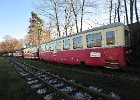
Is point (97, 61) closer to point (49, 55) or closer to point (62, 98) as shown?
point (62, 98)

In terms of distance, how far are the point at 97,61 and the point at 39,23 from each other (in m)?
73.2

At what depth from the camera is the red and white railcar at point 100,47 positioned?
13.9 m

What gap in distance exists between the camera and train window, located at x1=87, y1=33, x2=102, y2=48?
50.7 feet

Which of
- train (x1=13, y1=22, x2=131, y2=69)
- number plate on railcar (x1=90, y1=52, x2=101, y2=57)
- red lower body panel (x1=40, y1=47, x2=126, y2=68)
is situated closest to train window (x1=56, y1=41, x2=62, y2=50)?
red lower body panel (x1=40, y1=47, x2=126, y2=68)

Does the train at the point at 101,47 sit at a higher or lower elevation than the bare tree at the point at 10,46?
lower

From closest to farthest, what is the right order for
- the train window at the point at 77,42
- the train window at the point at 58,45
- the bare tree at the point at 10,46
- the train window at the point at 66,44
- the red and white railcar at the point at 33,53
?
the train window at the point at 77,42 → the train window at the point at 66,44 → the train window at the point at 58,45 → the red and white railcar at the point at 33,53 → the bare tree at the point at 10,46

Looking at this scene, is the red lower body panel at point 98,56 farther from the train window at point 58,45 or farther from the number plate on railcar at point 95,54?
the train window at point 58,45

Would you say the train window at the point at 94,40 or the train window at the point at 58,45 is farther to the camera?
the train window at the point at 58,45

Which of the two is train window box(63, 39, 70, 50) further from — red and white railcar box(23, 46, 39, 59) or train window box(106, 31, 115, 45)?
red and white railcar box(23, 46, 39, 59)

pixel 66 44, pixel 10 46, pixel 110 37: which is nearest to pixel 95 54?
pixel 110 37

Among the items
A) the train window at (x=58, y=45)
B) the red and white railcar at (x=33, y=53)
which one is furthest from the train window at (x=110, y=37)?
the red and white railcar at (x=33, y=53)

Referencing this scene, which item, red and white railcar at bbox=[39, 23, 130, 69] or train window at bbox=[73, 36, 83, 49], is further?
train window at bbox=[73, 36, 83, 49]

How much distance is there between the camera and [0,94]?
1010 centimetres

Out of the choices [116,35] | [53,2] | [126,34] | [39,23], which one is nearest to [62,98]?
[116,35]
